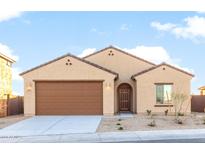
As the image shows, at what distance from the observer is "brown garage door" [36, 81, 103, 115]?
886 inches

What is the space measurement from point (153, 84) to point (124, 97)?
3.57m

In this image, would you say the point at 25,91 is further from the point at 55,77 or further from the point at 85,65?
the point at 85,65

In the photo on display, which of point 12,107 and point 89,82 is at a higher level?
point 89,82

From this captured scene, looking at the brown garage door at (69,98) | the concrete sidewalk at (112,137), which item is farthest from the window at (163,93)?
the concrete sidewalk at (112,137)

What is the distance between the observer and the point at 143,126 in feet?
52.1

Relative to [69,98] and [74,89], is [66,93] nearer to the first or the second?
[69,98]

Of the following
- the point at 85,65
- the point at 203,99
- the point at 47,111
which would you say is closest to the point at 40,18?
the point at 85,65

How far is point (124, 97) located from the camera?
2595 cm

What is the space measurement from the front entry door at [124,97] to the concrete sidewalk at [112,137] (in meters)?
11.9

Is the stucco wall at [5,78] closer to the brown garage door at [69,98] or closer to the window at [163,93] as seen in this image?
the brown garage door at [69,98]

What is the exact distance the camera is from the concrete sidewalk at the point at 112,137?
1210 centimetres

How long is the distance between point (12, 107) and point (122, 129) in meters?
13.0

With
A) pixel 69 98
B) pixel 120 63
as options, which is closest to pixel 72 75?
pixel 69 98

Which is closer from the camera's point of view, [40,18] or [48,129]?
[48,129]
